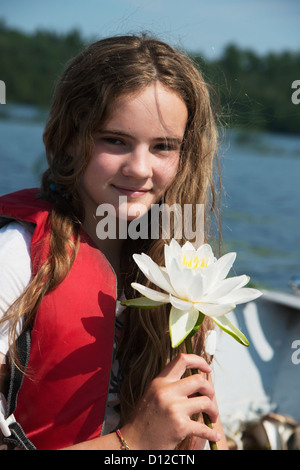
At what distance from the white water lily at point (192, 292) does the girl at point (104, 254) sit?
0.18 m

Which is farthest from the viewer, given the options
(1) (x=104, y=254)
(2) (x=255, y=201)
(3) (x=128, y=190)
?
(2) (x=255, y=201)

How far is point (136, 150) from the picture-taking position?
159 centimetres

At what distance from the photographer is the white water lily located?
3.94ft

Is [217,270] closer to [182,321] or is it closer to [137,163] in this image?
[182,321]

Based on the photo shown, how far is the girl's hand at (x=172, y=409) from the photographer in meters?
1.35

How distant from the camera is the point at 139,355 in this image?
175cm

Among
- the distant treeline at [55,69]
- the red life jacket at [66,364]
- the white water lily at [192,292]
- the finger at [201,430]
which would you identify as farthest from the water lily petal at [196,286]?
the distant treeline at [55,69]

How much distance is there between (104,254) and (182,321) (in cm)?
64

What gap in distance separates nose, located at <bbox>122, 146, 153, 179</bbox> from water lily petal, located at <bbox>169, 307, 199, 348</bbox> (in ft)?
1.58

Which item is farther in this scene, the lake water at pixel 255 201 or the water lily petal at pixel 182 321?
the lake water at pixel 255 201

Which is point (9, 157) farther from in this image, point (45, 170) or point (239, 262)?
point (45, 170)

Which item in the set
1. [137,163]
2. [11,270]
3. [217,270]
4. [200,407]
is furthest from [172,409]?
[137,163]

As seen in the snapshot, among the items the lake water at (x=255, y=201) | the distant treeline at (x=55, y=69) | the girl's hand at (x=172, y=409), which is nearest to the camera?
the girl's hand at (x=172, y=409)

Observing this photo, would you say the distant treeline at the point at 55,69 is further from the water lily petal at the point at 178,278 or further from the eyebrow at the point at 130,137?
the water lily petal at the point at 178,278
